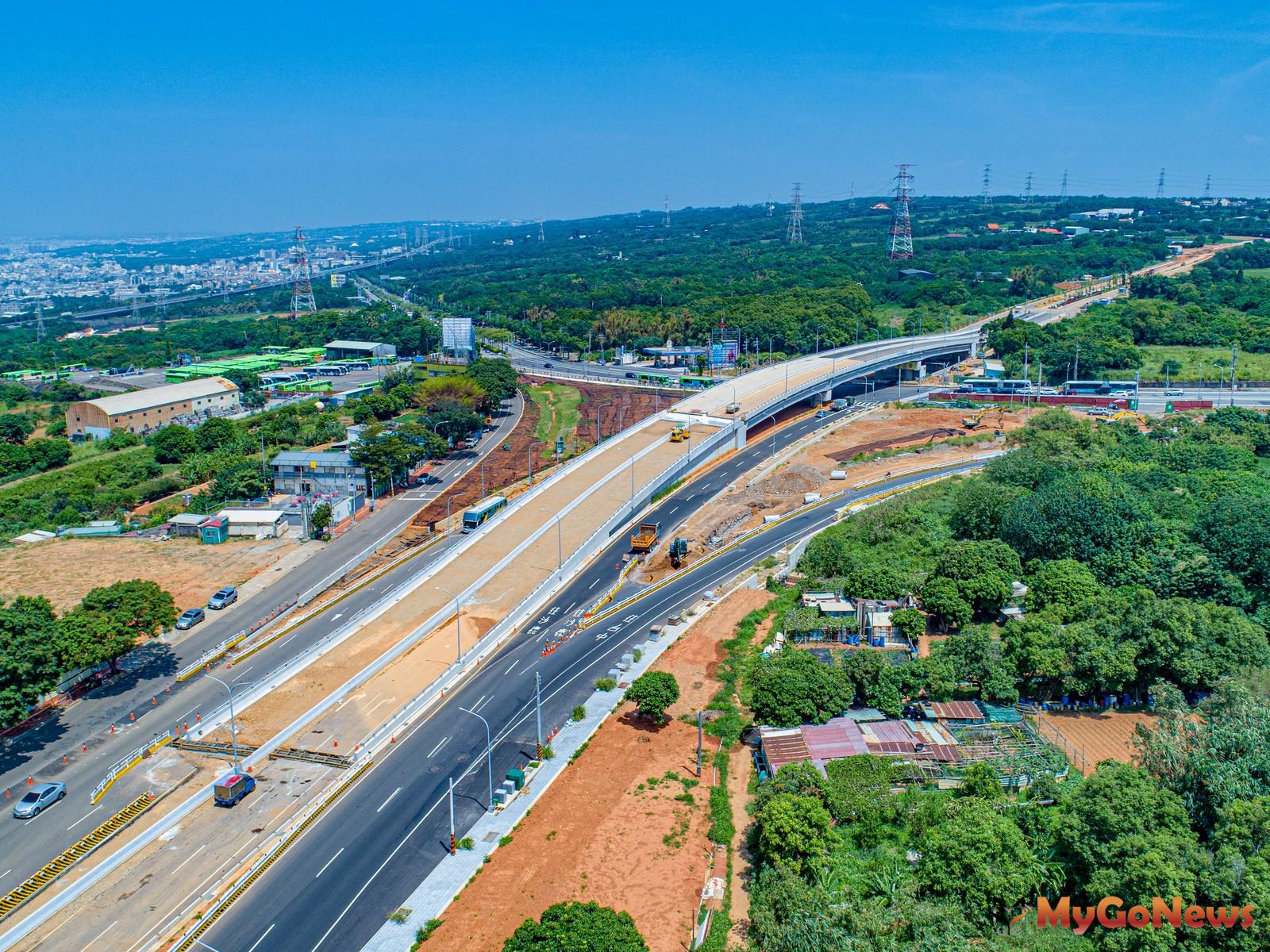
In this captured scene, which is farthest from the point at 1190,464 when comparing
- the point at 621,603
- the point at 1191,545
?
the point at 621,603

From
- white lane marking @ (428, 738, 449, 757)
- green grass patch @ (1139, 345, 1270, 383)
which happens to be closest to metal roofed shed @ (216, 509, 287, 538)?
white lane marking @ (428, 738, 449, 757)

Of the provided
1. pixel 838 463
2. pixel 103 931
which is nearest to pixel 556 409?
pixel 838 463

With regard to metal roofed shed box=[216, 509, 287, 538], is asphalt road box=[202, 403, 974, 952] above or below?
below

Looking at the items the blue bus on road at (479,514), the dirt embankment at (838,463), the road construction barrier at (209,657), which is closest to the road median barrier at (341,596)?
the road construction barrier at (209,657)

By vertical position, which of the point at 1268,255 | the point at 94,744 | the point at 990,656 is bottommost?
the point at 94,744

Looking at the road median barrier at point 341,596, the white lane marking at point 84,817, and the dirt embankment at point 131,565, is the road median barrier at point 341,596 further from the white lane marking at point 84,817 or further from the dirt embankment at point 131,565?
the white lane marking at point 84,817

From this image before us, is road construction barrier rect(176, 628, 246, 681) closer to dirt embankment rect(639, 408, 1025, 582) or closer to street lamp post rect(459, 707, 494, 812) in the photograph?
street lamp post rect(459, 707, 494, 812)

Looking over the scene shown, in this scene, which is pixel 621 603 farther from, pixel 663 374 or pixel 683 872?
pixel 663 374
